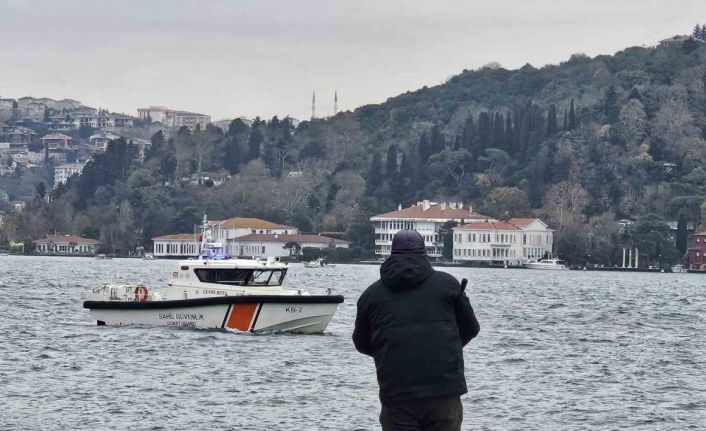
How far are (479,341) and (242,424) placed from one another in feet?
82.2

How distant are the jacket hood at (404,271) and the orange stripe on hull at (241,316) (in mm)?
34641

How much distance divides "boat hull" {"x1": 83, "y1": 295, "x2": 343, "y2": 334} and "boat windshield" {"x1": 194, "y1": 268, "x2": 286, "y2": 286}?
2.95ft

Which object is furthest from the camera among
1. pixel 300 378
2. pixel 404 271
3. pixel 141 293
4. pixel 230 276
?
pixel 141 293

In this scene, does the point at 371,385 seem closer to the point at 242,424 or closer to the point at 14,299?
the point at 242,424

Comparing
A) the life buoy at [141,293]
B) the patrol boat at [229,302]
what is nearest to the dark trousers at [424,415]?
the patrol boat at [229,302]

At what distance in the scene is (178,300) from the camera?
52.5 metres

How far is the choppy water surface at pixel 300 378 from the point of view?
3356 cm

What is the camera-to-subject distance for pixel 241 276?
52156 mm

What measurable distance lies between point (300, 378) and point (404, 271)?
24.2 m

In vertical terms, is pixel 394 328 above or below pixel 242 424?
above

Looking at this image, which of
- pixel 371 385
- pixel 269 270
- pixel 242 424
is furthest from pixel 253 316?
pixel 242 424

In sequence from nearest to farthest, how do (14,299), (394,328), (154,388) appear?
(394,328) → (154,388) → (14,299)

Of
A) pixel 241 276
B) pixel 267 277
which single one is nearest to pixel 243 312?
pixel 241 276

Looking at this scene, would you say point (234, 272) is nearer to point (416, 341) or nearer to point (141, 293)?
point (141, 293)
